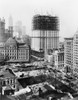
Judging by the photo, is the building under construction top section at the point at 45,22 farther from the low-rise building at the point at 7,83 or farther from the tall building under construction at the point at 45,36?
the low-rise building at the point at 7,83

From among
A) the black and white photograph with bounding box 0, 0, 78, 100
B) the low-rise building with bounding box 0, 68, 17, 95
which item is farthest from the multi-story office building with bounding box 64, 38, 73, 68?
the low-rise building with bounding box 0, 68, 17, 95

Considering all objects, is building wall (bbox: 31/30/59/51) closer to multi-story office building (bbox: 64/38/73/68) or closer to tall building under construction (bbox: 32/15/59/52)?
tall building under construction (bbox: 32/15/59/52)

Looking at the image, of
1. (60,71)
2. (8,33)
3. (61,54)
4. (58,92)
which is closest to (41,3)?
(8,33)

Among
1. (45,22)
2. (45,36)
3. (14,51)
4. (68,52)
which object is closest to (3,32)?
(14,51)

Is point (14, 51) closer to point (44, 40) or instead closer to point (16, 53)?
point (16, 53)

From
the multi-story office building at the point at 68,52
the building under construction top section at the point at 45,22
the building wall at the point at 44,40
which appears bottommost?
the multi-story office building at the point at 68,52

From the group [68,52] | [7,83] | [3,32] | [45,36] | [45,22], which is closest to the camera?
[7,83]

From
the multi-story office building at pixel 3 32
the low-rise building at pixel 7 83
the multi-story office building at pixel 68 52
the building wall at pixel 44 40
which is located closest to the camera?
the low-rise building at pixel 7 83

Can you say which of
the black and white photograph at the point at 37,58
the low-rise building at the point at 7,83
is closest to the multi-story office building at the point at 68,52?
the black and white photograph at the point at 37,58
